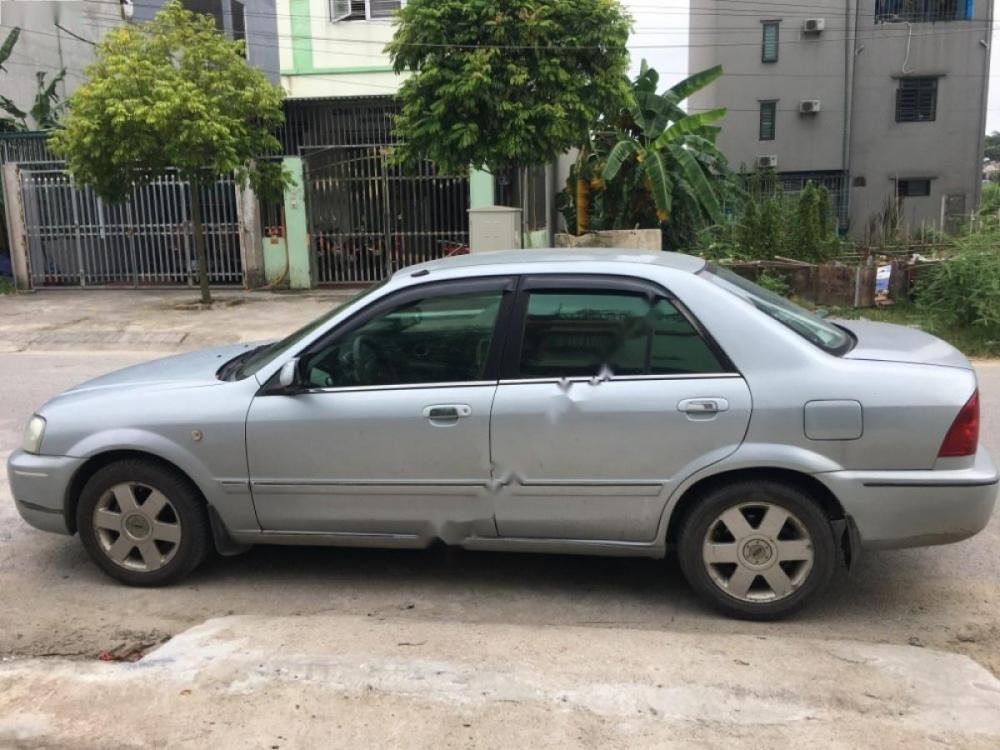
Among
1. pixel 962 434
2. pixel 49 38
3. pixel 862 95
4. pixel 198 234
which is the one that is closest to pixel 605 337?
pixel 962 434

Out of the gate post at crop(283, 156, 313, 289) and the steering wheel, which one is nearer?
the steering wheel

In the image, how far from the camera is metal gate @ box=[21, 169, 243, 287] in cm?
1783

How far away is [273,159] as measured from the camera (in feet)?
57.8

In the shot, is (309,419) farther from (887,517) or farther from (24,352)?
(24,352)

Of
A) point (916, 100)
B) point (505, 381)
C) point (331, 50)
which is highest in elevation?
point (331, 50)

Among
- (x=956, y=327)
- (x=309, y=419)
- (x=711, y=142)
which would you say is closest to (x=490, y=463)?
(x=309, y=419)

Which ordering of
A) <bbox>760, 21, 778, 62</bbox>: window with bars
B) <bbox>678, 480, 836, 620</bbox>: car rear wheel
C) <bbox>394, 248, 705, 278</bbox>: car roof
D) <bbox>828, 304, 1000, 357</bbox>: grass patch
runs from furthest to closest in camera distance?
<bbox>760, 21, 778, 62</bbox>: window with bars < <bbox>828, 304, 1000, 357</bbox>: grass patch < <bbox>394, 248, 705, 278</bbox>: car roof < <bbox>678, 480, 836, 620</bbox>: car rear wheel

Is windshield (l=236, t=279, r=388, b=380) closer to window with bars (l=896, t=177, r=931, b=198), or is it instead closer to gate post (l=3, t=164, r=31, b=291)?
gate post (l=3, t=164, r=31, b=291)

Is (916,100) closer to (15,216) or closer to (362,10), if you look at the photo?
(362,10)

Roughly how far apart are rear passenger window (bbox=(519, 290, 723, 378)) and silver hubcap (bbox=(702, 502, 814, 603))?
67cm

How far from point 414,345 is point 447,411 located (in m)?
0.40

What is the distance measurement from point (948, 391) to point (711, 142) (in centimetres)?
1610

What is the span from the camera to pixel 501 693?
3.30 m

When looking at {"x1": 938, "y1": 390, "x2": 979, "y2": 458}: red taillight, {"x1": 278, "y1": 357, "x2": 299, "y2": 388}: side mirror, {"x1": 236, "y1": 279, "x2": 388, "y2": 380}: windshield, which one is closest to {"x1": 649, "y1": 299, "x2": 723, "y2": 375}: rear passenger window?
{"x1": 938, "y1": 390, "x2": 979, "y2": 458}: red taillight
